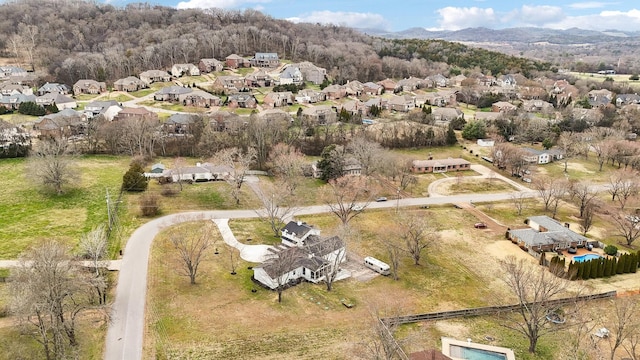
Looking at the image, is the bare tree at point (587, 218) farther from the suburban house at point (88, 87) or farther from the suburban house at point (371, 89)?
the suburban house at point (88, 87)

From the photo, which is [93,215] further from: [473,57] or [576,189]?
[473,57]

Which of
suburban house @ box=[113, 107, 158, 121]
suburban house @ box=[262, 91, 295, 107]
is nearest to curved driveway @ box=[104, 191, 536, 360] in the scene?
suburban house @ box=[113, 107, 158, 121]

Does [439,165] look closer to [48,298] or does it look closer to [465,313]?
[465,313]

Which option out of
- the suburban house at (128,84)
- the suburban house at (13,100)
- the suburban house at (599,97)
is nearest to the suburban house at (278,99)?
the suburban house at (128,84)

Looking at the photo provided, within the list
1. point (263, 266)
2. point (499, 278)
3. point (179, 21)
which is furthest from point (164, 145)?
point (179, 21)

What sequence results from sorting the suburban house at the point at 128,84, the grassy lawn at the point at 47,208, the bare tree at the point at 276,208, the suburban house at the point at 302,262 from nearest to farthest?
1. the suburban house at the point at 302,262
2. the grassy lawn at the point at 47,208
3. the bare tree at the point at 276,208
4. the suburban house at the point at 128,84

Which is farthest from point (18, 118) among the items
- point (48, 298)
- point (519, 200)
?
point (519, 200)
